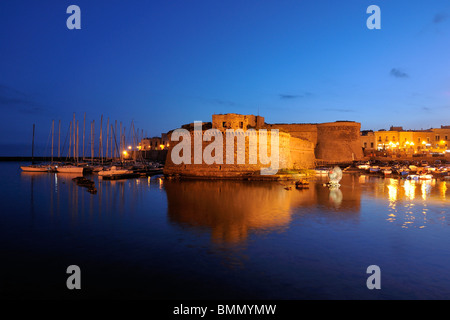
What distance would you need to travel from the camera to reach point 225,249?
731cm

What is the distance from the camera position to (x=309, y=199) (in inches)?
604

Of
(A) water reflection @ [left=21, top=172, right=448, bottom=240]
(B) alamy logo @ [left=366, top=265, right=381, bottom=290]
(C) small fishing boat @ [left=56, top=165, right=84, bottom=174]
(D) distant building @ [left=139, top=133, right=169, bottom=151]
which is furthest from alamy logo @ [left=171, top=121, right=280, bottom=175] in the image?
(D) distant building @ [left=139, top=133, right=169, bottom=151]

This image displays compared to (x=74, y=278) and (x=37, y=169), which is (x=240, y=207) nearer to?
(x=74, y=278)

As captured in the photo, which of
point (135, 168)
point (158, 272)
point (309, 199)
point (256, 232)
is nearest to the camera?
point (158, 272)

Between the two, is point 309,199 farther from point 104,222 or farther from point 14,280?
point 14,280

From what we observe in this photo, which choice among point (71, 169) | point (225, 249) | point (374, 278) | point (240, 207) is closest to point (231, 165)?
point (240, 207)

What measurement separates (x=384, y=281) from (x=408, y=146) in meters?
51.3

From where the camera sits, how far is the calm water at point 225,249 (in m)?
5.21

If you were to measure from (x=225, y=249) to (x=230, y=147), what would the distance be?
17070 mm

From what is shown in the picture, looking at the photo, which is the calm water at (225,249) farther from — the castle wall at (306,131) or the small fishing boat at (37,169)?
the castle wall at (306,131)

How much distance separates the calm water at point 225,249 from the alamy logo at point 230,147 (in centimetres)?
1051

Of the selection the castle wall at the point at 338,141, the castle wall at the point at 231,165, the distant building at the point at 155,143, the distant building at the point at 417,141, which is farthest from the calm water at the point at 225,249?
the distant building at the point at 155,143

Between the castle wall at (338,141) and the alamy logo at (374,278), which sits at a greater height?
the castle wall at (338,141)

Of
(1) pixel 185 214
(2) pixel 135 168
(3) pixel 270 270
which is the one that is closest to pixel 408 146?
(2) pixel 135 168
